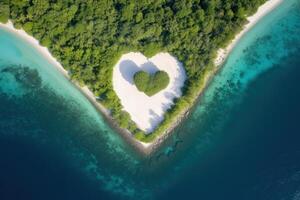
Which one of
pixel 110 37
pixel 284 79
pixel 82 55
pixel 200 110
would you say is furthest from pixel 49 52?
pixel 284 79

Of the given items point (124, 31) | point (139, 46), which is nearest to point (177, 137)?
point (139, 46)

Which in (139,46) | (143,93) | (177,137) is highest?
(139,46)

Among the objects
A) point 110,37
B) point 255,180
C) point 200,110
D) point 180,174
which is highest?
point 110,37

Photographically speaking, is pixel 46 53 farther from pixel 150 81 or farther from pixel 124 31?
pixel 150 81

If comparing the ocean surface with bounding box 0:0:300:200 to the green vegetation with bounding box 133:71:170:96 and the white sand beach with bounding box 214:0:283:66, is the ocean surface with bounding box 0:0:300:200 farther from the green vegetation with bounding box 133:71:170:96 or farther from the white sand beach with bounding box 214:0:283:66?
the green vegetation with bounding box 133:71:170:96

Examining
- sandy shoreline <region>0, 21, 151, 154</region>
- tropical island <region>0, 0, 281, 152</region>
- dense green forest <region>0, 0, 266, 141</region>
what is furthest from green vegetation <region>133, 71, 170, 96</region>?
sandy shoreline <region>0, 21, 151, 154</region>

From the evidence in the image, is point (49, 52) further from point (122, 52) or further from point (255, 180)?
point (255, 180)

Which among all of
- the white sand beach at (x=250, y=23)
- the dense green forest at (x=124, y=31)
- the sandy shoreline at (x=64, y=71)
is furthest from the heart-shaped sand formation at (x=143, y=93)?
the white sand beach at (x=250, y=23)
